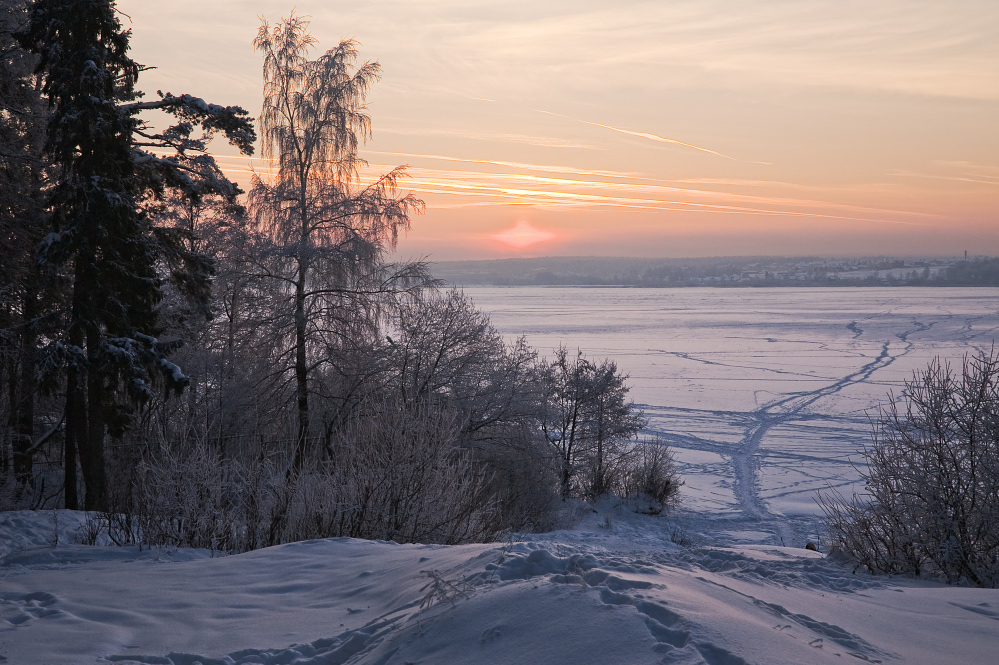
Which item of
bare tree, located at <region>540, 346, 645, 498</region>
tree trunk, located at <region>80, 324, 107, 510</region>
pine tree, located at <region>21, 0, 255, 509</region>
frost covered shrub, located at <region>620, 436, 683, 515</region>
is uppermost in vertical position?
pine tree, located at <region>21, 0, 255, 509</region>

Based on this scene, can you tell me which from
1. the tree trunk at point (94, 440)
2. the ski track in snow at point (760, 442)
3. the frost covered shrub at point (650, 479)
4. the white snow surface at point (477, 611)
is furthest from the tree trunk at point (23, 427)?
the ski track in snow at point (760, 442)

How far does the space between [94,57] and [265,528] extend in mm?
9360

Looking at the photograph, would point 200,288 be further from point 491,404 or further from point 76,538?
point 491,404

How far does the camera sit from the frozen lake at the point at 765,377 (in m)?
25.1

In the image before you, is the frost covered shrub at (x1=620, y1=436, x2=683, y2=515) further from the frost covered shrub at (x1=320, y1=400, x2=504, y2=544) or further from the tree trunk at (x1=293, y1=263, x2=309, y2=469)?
the frost covered shrub at (x1=320, y1=400, x2=504, y2=544)

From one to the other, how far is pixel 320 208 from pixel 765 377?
111 ft

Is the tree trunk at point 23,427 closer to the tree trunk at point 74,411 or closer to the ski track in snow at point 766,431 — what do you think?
the tree trunk at point 74,411

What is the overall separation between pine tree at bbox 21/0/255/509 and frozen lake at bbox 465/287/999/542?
13872mm

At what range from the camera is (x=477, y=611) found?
4.84 m

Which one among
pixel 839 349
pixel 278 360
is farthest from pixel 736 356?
pixel 278 360

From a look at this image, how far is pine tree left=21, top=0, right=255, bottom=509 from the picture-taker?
12422 mm

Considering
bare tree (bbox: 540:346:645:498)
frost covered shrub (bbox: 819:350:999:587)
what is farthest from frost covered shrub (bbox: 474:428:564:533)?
frost covered shrub (bbox: 819:350:999:587)

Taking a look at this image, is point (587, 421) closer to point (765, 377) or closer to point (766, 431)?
point (766, 431)

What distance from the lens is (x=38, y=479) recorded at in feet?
69.2
